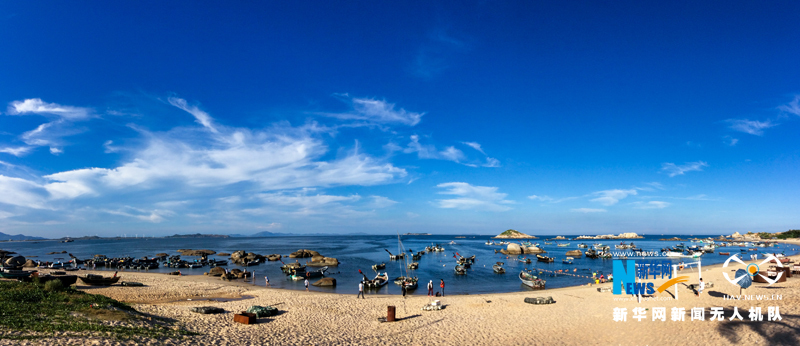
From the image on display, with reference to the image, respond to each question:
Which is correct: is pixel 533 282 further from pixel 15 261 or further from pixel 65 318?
pixel 15 261

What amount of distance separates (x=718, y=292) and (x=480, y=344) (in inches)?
837

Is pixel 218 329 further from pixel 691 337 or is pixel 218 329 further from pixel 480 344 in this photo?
pixel 691 337

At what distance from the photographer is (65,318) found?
16.2 m

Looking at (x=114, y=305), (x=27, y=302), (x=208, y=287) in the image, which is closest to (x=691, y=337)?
(x=114, y=305)

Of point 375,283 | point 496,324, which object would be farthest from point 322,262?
point 496,324

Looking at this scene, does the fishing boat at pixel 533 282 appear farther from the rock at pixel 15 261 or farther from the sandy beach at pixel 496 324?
the rock at pixel 15 261

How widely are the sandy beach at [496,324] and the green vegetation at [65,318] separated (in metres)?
1.12

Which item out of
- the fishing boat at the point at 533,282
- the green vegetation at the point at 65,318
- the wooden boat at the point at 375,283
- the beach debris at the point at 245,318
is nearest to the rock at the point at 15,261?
the green vegetation at the point at 65,318

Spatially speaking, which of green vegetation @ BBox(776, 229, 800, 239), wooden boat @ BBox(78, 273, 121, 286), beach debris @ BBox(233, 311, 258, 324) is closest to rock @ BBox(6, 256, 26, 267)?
wooden boat @ BBox(78, 273, 121, 286)

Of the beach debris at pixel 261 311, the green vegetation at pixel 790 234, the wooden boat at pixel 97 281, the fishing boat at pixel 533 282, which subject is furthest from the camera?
the green vegetation at pixel 790 234

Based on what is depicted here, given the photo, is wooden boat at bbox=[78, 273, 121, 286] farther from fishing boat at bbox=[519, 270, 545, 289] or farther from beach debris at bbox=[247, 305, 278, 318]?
fishing boat at bbox=[519, 270, 545, 289]

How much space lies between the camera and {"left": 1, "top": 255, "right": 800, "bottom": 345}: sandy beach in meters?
17.5

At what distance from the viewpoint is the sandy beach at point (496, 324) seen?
17.5 metres

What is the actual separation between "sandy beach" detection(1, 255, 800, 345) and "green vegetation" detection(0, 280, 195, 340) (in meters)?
1.12
